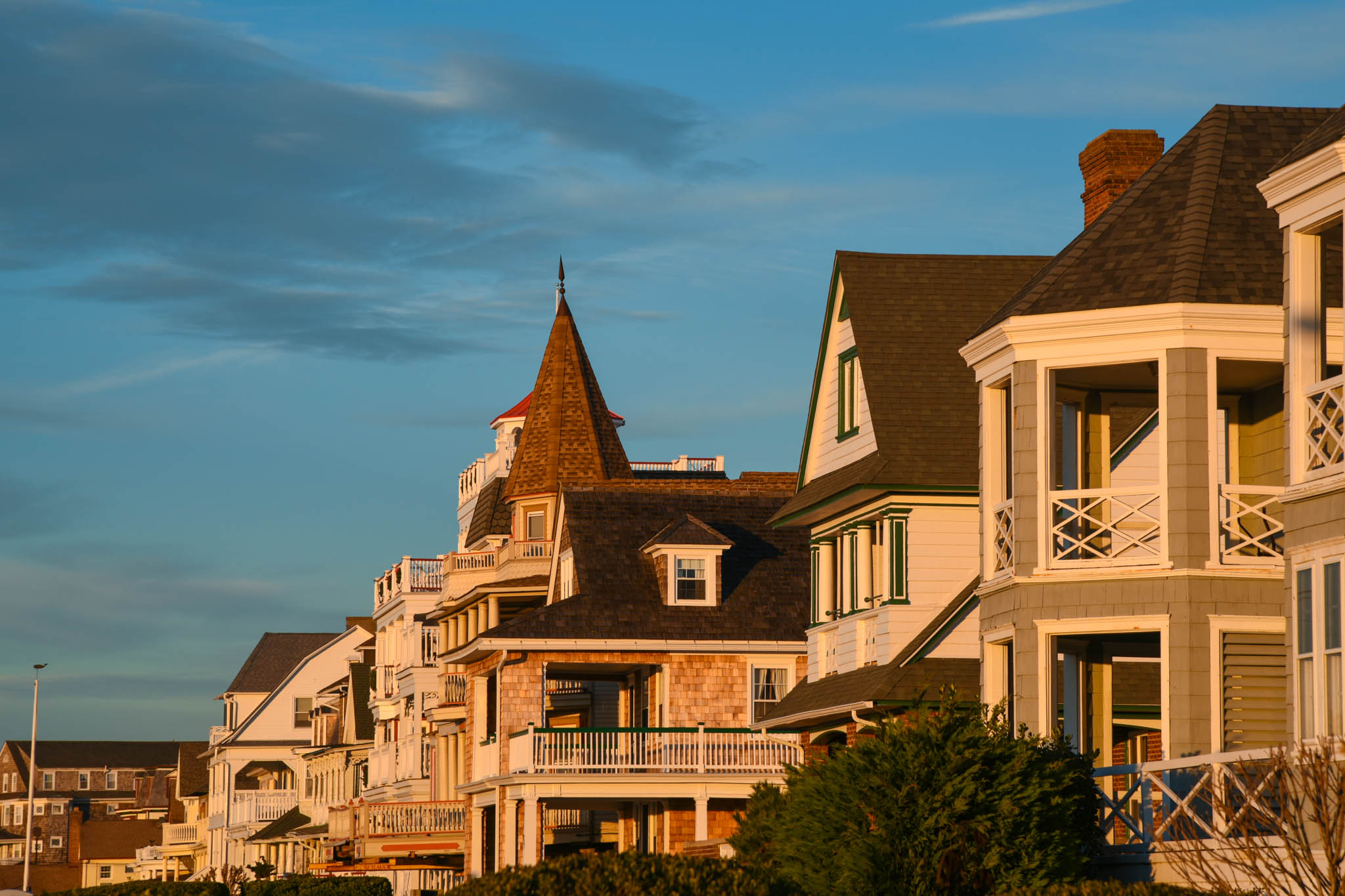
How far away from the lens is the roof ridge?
78.5ft

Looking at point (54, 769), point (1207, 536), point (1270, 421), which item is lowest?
point (54, 769)

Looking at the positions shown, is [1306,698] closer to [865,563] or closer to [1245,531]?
[1245,531]

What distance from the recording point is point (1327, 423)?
61.1 feet

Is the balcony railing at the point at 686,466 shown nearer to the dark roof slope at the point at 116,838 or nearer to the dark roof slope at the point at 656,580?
the dark roof slope at the point at 656,580

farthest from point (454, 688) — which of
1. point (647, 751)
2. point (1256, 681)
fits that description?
point (1256, 681)

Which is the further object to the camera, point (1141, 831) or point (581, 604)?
point (581, 604)

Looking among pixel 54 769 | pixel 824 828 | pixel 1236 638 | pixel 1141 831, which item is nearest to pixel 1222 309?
pixel 1236 638

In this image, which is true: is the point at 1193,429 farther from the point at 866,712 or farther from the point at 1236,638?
the point at 866,712

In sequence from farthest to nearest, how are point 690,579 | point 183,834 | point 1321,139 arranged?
point 183,834 < point 690,579 < point 1321,139

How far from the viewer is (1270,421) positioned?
83.6ft

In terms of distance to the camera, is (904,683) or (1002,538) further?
(904,683)

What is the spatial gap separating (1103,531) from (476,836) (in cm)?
2858

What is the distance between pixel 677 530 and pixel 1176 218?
20.8 meters

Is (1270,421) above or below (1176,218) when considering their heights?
below
